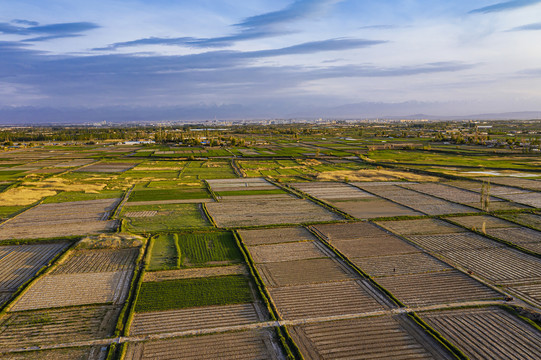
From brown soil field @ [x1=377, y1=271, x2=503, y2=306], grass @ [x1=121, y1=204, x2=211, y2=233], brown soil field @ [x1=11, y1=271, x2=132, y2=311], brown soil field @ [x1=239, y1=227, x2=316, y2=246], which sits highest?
grass @ [x1=121, y1=204, x2=211, y2=233]

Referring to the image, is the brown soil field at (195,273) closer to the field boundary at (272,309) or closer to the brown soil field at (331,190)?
the field boundary at (272,309)

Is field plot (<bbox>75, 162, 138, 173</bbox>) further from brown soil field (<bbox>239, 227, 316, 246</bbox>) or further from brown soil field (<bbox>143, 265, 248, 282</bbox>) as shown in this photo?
brown soil field (<bbox>143, 265, 248, 282</bbox>)

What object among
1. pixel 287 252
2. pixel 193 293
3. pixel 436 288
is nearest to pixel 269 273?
pixel 287 252

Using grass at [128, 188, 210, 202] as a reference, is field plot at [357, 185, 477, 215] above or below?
below

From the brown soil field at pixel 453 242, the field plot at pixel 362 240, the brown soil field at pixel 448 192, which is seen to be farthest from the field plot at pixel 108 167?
the brown soil field at pixel 453 242

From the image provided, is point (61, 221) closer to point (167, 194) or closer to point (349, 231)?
point (167, 194)

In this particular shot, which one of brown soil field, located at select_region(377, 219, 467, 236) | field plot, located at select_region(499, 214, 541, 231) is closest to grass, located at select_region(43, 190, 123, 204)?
brown soil field, located at select_region(377, 219, 467, 236)

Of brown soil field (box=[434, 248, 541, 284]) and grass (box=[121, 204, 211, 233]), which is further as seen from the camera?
grass (box=[121, 204, 211, 233])

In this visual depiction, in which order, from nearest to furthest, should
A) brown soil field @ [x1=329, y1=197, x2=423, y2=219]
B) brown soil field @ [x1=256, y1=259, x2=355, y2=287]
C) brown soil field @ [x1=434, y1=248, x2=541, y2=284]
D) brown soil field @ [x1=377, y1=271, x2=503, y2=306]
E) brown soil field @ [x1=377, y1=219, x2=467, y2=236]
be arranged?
brown soil field @ [x1=377, y1=271, x2=503, y2=306] < brown soil field @ [x1=256, y1=259, x2=355, y2=287] < brown soil field @ [x1=434, y1=248, x2=541, y2=284] < brown soil field @ [x1=377, y1=219, x2=467, y2=236] < brown soil field @ [x1=329, y1=197, x2=423, y2=219]
